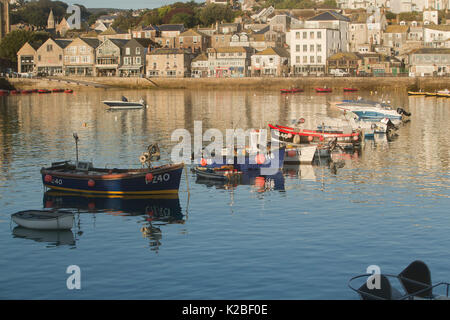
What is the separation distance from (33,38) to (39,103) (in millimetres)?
69461

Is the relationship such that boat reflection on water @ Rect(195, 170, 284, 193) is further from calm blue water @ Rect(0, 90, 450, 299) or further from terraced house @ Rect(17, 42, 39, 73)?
terraced house @ Rect(17, 42, 39, 73)

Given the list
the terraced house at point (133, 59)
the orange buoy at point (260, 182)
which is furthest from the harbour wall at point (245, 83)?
the orange buoy at point (260, 182)

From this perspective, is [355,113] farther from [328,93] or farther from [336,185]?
[328,93]

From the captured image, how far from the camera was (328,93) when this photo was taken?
130125 mm

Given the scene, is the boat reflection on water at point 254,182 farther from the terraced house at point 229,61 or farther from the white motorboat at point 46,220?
the terraced house at point 229,61

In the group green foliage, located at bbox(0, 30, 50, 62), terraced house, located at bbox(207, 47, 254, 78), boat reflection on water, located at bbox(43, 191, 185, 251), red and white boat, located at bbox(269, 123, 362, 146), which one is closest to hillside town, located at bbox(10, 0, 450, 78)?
terraced house, located at bbox(207, 47, 254, 78)

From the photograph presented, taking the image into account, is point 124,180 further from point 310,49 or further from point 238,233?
point 310,49

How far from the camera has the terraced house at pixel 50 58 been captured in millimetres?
165125

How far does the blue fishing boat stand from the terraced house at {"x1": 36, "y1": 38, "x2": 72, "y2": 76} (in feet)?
431

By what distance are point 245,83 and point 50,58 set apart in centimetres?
5084

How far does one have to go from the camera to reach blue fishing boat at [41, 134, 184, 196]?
37.0 metres

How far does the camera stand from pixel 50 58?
543ft
